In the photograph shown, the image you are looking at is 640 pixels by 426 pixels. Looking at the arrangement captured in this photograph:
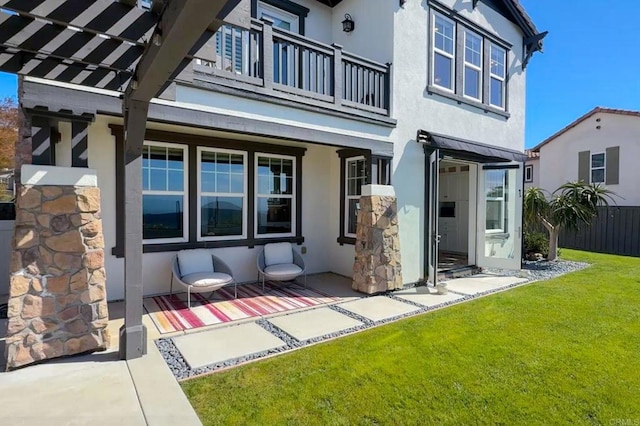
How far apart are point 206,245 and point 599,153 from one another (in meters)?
18.0

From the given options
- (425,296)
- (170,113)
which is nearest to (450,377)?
(425,296)

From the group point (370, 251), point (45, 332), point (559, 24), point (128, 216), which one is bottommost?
point (45, 332)

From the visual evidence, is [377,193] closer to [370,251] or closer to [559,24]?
[370,251]

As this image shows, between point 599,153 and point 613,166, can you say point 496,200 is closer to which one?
point 613,166

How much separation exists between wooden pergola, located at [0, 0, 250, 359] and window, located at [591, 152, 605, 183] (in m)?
18.9

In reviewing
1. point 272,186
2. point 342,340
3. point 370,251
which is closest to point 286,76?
point 272,186

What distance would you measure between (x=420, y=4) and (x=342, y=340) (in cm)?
720

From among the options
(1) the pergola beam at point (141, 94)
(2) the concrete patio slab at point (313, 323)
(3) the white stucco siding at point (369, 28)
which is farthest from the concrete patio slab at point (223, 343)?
(3) the white stucco siding at point (369, 28)

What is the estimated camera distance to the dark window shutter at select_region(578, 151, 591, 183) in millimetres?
16344

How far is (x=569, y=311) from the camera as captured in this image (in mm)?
5973

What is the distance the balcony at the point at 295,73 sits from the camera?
5.30 m

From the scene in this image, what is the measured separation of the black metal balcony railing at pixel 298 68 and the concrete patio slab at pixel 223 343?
374 cm

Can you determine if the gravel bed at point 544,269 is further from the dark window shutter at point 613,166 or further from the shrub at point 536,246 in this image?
the dark window shutter at point 613,166

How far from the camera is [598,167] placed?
16016mm
